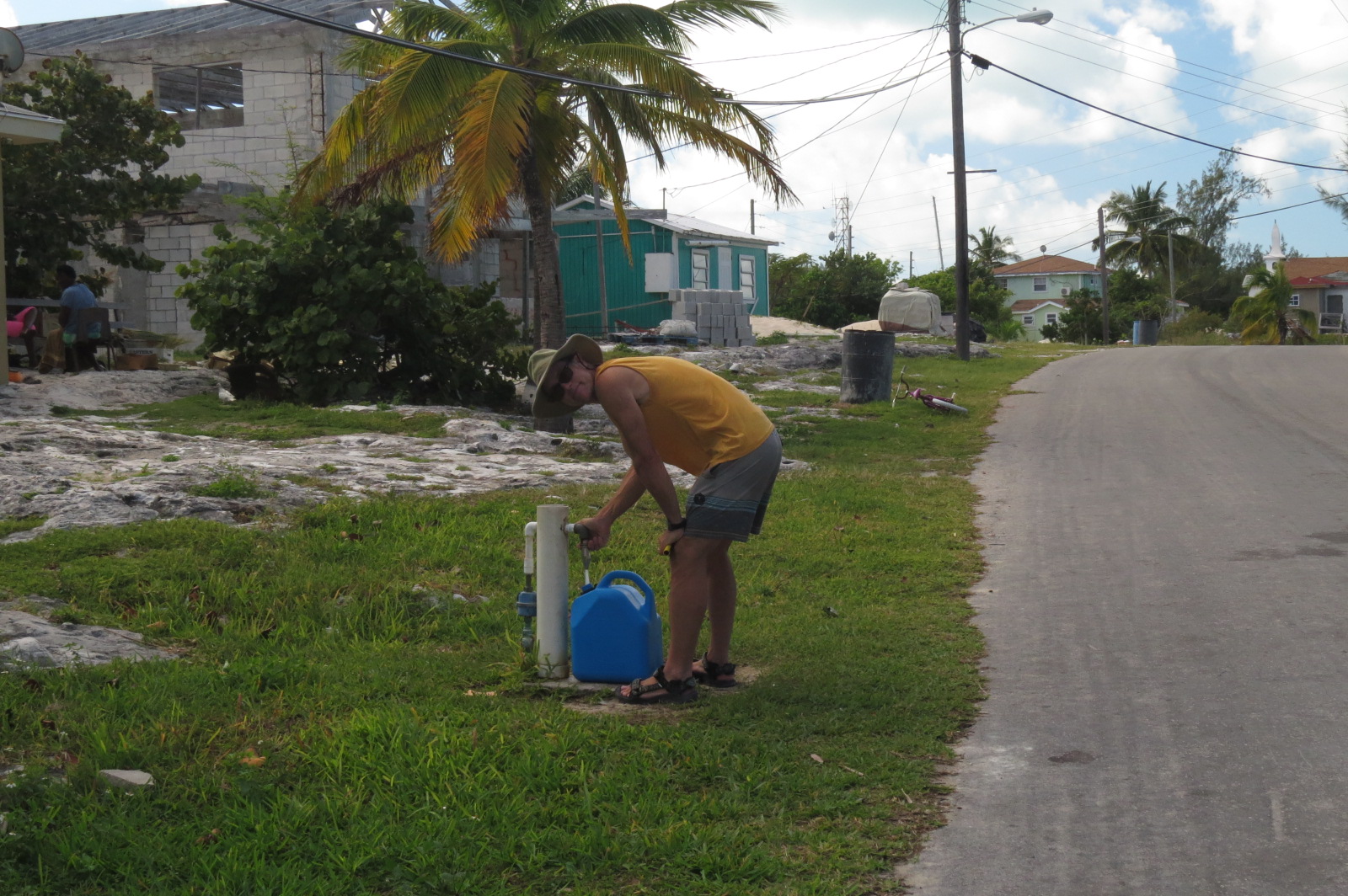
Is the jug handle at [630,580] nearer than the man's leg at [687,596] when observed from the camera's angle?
No

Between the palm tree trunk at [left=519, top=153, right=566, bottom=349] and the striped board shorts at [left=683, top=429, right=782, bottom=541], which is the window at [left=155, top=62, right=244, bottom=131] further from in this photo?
the striped board shorts at [left=683, top=429, right=782, bottom=541]

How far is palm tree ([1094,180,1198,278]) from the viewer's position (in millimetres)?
66500

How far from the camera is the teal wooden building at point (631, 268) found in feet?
112

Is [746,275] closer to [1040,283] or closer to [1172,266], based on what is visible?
[1172,266]

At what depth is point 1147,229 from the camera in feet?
219

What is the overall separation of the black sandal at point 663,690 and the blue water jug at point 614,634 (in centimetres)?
13

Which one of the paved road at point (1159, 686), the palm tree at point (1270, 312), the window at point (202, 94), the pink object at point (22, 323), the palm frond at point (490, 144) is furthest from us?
the palm tree at point (1270, 312)

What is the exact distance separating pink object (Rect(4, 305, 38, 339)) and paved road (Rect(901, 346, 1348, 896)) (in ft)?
41.1

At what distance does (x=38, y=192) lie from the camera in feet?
59.8

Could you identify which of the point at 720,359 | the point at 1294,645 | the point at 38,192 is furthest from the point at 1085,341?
the point at 1294,645

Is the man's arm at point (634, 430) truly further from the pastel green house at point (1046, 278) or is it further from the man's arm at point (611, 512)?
the pastel green house at point (1046, 278)

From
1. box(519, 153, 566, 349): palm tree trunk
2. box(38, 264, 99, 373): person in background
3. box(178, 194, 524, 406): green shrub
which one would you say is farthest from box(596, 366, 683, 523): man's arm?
box(38, 264, 99, 373): person in background

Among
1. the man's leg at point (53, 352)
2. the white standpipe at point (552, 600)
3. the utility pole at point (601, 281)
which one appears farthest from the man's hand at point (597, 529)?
the utility pole at point (601, 281)

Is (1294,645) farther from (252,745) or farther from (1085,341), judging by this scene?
(1085,341)
